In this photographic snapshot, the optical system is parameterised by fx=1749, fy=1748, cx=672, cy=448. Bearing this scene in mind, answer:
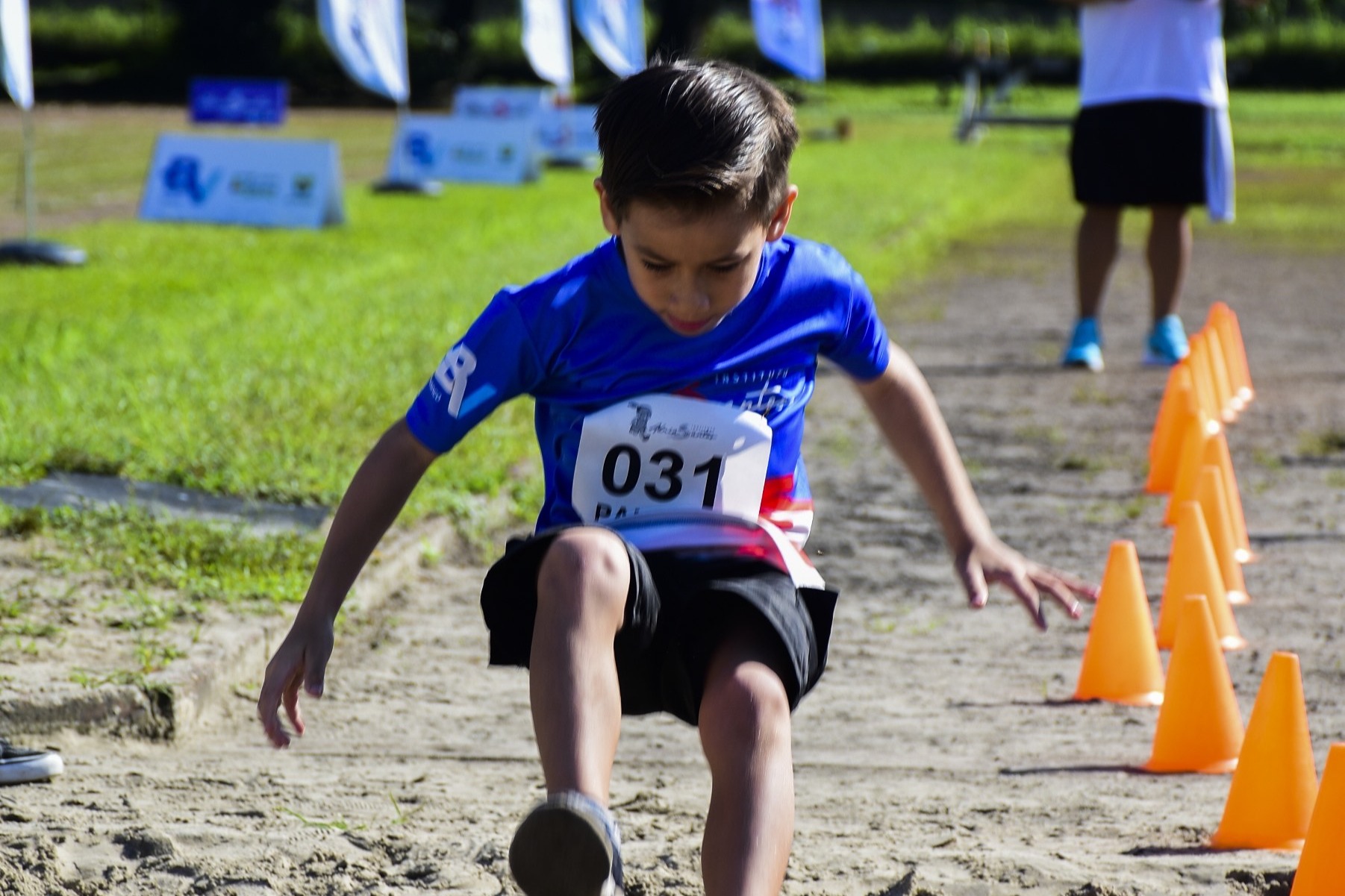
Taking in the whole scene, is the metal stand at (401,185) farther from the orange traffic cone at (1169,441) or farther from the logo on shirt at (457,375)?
the logo on shirt at (457,375)

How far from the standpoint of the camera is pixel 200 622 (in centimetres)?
423

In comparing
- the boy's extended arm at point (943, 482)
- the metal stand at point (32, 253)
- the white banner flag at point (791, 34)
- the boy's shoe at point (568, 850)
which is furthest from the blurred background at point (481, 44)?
the boy's shoe at point (568, 850)

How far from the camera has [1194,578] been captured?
4.50 metres

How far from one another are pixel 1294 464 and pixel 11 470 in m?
4.59

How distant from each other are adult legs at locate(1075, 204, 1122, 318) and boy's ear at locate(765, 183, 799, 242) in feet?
18.6

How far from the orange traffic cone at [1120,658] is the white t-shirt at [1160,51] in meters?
4.71

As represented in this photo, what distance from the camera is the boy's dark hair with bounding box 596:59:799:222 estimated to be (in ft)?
8.40

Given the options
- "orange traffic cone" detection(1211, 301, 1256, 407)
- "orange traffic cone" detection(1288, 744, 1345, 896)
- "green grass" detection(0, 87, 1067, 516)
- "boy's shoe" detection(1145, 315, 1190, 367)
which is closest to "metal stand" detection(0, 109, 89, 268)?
"green grass" detection(0, 87, 1067, 516)

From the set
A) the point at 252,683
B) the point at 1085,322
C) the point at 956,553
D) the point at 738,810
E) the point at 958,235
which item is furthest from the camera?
the point at 958,235

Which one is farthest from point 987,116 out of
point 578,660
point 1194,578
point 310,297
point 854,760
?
point 578,660

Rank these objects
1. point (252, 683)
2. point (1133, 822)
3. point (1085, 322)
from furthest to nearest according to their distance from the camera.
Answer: point (1085, 322) → point (252, 683) → point (1133, 822)

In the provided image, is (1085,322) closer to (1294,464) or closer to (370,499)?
(1294,464)

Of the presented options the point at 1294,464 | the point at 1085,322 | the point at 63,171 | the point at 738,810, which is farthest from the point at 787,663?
the point at 63,171

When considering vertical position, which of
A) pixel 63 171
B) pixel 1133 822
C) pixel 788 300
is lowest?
pixel 63 171
